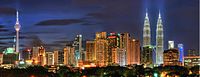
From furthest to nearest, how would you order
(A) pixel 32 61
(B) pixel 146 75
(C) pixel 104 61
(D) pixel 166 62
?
(A) pixel 32 61 < (C) pixel 104 61 < (D) pixel 166 62 < (B) pixel 146 75

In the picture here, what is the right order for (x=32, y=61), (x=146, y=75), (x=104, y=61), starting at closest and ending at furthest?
(x=146, y=75), (x=104, y=61), (x=32, y=61)

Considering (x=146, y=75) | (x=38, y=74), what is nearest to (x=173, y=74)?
(x=146, y=75)

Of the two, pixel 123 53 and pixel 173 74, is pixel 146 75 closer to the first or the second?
pixel 173 74

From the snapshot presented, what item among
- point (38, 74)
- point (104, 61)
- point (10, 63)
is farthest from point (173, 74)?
point (10, 63)

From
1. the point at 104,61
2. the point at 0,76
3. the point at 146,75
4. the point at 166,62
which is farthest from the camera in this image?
the point at 104,61

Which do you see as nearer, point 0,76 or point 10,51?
point 0,76

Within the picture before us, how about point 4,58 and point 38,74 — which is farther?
point 4,58

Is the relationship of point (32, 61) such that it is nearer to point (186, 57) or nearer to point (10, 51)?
point (10, 51)

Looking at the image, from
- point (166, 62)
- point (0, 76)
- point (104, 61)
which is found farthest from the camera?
point (104, 61)
